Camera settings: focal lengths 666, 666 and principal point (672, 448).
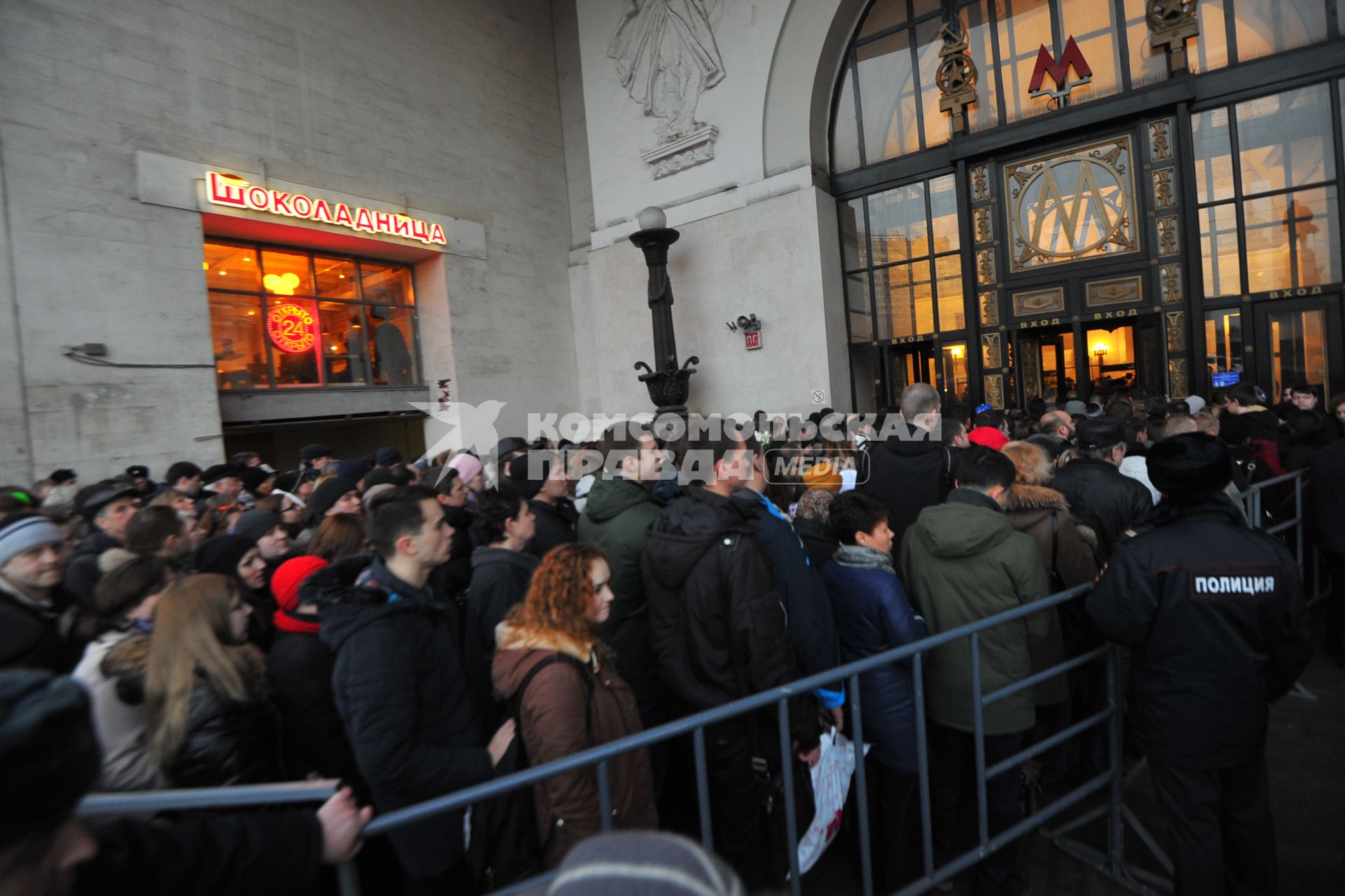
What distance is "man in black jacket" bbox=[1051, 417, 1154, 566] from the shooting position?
3604 mm

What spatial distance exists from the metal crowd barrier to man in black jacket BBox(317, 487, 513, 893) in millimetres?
195

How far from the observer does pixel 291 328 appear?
12.5m

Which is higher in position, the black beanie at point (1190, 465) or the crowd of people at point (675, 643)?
the black beanie at point (1190, 465)

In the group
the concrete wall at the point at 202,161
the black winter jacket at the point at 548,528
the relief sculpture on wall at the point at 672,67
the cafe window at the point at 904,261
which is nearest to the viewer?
the black winter jacket at the point at 548,528

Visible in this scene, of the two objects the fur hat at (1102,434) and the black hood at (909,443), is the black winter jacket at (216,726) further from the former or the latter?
the fur hat at (1102,434)

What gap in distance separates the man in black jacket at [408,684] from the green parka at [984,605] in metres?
1.80

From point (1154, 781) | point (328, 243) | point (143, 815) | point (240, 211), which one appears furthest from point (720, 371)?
point (143, 815)

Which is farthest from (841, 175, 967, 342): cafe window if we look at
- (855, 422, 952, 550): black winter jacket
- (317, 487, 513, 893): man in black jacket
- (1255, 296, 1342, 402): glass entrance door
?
(317, 487, 513, 893): man in black jacket

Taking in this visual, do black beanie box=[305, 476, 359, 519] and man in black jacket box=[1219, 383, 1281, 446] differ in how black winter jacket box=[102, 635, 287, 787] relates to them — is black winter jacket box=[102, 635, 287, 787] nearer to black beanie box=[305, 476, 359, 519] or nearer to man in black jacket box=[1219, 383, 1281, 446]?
black beanie box=[305, 476, 359, 519]

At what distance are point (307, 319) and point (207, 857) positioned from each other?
13.5 metres

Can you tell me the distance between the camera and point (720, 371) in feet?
44.3

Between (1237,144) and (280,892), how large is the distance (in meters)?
13.5

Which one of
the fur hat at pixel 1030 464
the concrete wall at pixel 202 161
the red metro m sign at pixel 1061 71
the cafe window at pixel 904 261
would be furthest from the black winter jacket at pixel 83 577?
the red metro m sign at pixel 1061 71

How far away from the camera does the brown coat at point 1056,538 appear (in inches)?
120
